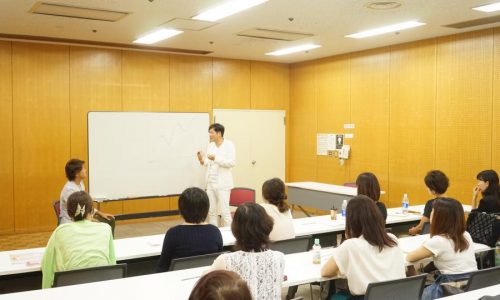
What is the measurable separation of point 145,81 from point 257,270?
668 centimetres

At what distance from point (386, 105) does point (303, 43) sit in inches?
67.8

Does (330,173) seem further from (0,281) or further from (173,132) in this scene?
(0,281)

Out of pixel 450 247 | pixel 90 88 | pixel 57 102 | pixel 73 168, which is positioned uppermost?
pixel 90 88

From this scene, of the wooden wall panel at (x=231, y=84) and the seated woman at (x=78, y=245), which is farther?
the wooden wall panel at (x=231, y=84)

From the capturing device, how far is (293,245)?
12.7 feet

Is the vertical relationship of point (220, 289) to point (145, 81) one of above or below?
below

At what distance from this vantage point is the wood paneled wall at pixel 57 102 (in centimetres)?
756

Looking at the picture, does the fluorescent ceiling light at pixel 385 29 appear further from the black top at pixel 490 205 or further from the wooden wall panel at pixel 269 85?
the wooden wall panel at pixel 269 85

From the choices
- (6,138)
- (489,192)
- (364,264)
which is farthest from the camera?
(6,138)

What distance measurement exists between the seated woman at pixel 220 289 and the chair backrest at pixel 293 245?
8.48 feet

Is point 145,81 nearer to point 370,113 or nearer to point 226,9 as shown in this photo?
point 226,9

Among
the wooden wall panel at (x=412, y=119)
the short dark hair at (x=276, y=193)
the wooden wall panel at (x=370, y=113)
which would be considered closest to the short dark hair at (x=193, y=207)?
the short dark hair at (x=276, y=193)

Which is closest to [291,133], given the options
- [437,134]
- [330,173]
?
[330,173]

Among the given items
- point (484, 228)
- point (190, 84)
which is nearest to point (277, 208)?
point (484, 228)
